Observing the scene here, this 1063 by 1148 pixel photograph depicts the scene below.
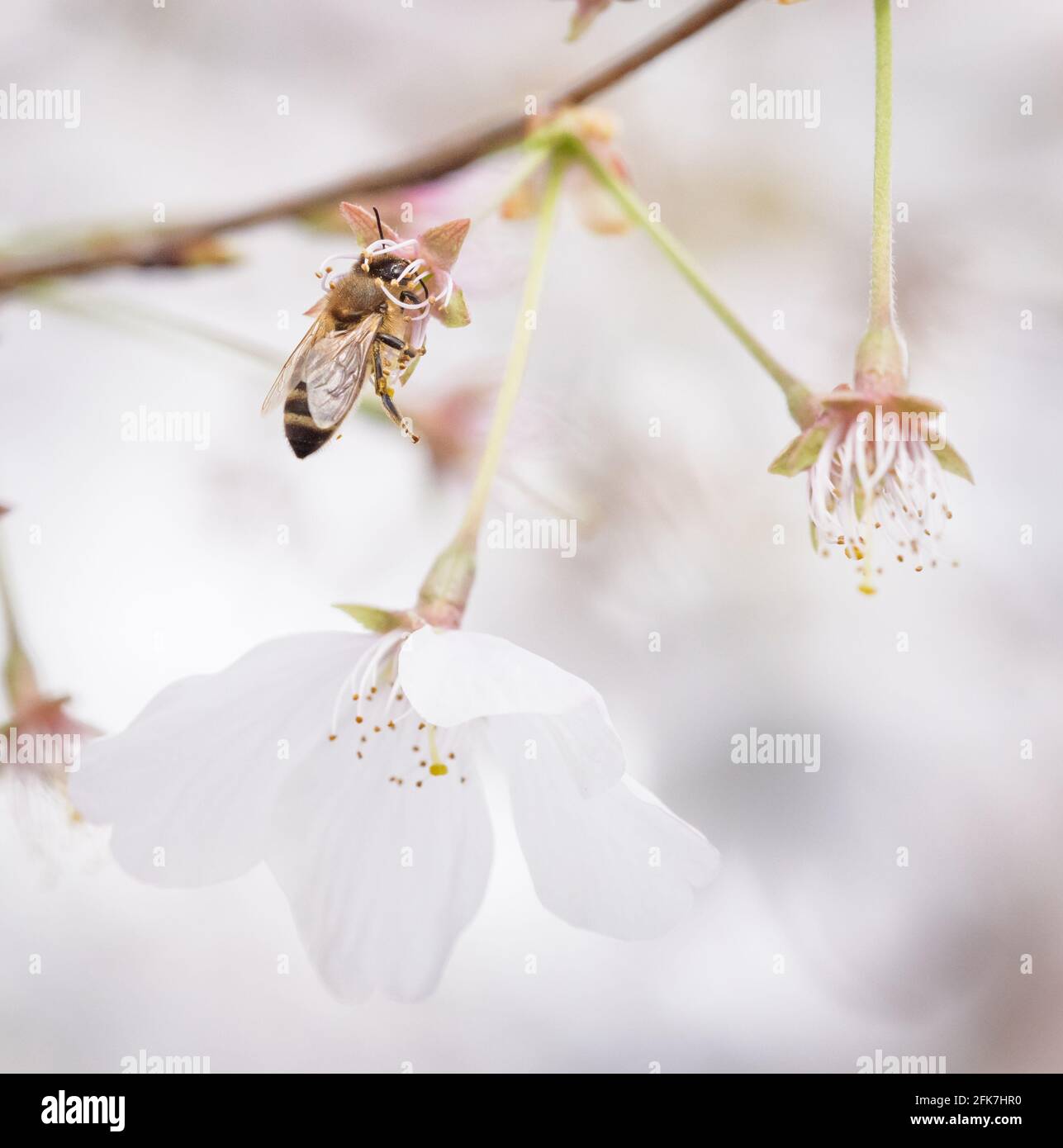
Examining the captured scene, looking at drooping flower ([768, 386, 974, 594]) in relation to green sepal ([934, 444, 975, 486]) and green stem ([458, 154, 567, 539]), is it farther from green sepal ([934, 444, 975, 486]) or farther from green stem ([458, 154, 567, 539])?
green stem ([458, 154, 567, 539])

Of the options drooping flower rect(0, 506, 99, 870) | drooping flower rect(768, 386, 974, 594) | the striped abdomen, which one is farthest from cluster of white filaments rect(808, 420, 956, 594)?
drooping flower rect(0, 506, 99, 870)

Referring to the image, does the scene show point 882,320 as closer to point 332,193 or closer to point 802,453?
point 802,453

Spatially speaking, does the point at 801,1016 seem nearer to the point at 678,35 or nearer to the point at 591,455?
the point at 591,455

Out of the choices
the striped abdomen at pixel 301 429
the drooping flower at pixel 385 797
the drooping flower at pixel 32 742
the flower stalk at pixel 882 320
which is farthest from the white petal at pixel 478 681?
the drooping flower at pixel 32 742

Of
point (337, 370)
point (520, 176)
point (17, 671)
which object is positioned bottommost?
point (17, 671)

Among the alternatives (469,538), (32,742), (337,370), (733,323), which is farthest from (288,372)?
(32,742)

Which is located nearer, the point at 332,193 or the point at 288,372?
the point at 288,372

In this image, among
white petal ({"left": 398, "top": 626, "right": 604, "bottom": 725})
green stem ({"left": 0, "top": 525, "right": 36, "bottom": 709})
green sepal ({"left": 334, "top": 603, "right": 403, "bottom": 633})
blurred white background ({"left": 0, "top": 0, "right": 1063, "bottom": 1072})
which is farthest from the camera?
blurred white background ({"left": 0, "top": 0, "right": 1063, "bottom": 1072})

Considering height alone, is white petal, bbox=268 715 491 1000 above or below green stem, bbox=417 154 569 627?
below
